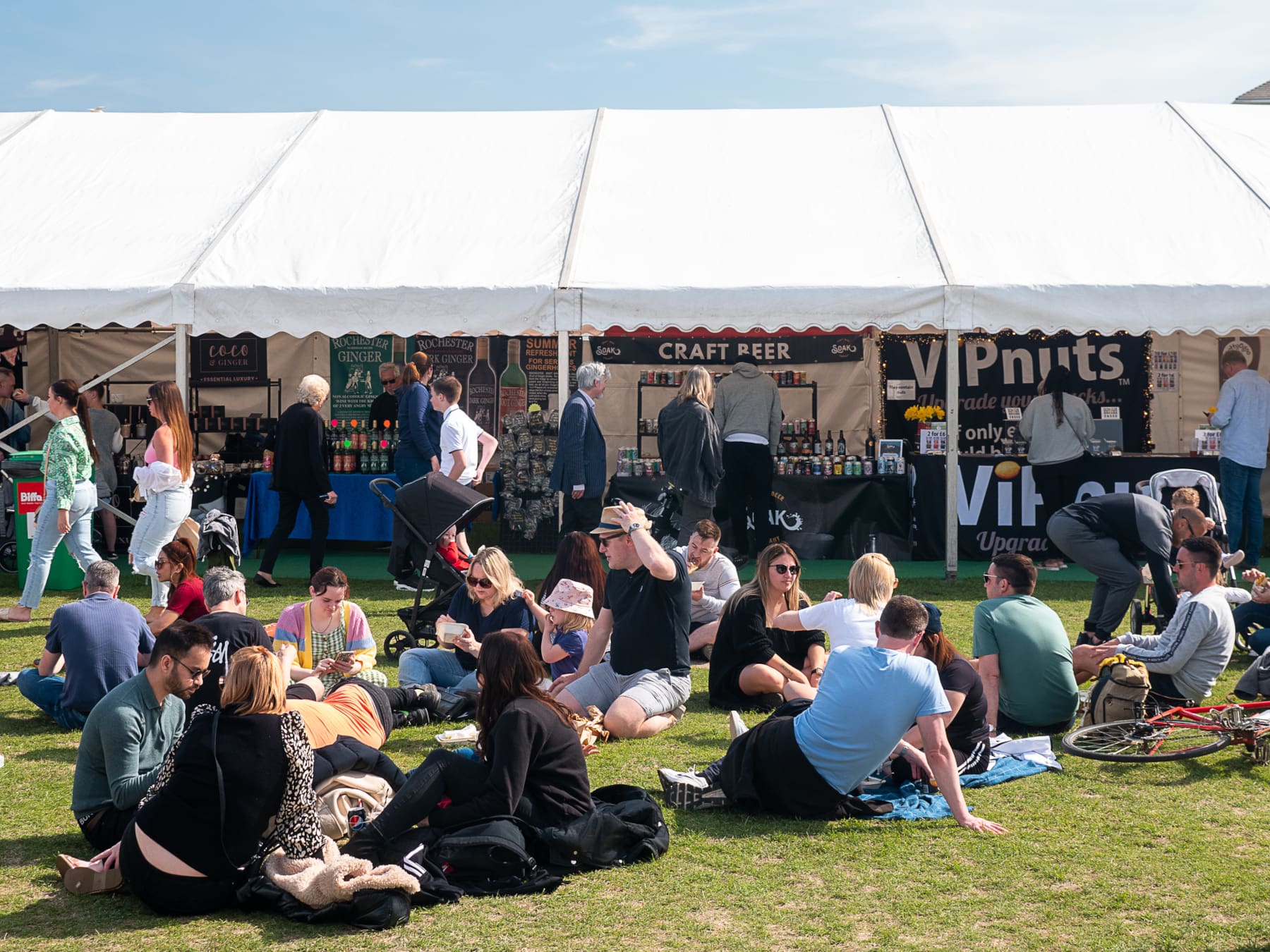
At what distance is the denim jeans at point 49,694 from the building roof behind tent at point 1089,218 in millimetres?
6997

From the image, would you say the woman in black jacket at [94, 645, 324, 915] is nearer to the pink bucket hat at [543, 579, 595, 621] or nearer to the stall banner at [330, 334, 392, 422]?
the pink bucket hat at [543, 579, 595, 621]

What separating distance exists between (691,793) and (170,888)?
2.11 m

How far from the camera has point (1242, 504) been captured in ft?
36.8

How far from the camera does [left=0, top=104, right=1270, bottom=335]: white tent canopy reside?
411 inches

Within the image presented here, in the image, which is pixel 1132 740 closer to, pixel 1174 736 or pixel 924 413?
pixel 1174 736

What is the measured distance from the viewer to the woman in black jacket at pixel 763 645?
6668mm

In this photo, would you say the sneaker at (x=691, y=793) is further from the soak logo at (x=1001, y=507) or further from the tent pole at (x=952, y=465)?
the soak logo at (x=1001, y=507)

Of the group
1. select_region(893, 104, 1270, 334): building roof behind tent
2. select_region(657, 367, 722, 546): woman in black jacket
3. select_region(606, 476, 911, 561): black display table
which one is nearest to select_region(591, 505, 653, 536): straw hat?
select_region(657, 367, 722, 546): woman in black jacket

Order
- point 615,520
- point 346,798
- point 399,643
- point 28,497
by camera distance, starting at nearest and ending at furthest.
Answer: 1. point 346,798
2. point 615,520
3. point 399,643
4. point 28,497

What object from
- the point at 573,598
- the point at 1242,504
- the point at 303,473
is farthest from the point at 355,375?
the point at 1242,504

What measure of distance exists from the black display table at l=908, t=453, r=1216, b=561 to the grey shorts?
19.0ft

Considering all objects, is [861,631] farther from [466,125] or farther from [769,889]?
[466,125]

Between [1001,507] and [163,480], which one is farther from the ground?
[163,480]

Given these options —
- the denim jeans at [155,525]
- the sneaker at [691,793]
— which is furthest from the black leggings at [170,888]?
the denim jeans at [155,525]
